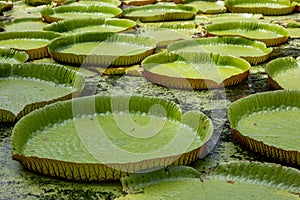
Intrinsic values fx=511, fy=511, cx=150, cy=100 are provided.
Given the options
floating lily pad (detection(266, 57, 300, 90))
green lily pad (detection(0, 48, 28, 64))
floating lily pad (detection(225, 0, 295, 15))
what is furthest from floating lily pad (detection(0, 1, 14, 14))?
floating lily pad (detection(266, 57, 300, 90))

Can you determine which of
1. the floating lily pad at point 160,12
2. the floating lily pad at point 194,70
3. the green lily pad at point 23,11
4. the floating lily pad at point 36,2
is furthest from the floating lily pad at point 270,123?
the floating lily pad at point 36,2

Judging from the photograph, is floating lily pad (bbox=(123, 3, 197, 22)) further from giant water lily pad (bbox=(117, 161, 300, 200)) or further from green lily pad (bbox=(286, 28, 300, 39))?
giant water lily pad (bbox=(117, 161, 300, 200))

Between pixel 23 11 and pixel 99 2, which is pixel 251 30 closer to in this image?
pixel 99 2

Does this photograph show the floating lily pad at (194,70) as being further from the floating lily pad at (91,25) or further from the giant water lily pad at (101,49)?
the floating lily pad at (91,25)

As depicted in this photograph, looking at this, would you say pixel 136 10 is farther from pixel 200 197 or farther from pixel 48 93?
pixel 200 197

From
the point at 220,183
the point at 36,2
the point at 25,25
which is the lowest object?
the point at 220,183

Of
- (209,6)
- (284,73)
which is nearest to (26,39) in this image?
(284,73)
